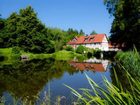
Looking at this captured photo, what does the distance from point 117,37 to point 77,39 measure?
64609 mm

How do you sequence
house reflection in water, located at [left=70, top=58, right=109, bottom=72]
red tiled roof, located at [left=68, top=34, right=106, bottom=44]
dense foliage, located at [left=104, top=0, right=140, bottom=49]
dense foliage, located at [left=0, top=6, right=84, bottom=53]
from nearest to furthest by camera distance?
house reflection in water, located at [left=70, top=58, right=109, bottom=72] → dense foliage, located at [left=104, top=0, right=140, bottom=49] → dense foliage, located at [left=0, top=6, right=84, bottom=53] → red tiled roof, located at [left=68, top=34, right=106, bottom=44]

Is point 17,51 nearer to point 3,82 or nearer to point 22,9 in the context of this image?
point 22,9

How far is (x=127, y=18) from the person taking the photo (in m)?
48.9

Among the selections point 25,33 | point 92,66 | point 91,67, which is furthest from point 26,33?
point 91,67

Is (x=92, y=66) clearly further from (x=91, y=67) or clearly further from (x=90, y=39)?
(x=90, y=39)

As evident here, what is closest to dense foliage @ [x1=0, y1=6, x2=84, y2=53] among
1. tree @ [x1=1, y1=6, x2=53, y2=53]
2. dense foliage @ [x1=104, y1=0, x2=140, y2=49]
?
tree @ [x1=1, y1=6, x2=53, y2=53]

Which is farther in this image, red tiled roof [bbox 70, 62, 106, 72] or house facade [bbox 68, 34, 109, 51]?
house facade [bbox 68, 34, 109, 51]

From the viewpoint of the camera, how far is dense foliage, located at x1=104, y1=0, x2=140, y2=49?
46.4 meters

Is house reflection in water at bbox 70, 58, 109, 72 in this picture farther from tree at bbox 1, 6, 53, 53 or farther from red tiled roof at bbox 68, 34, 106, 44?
red tiled roof at bbox 68, 34, 106, 44

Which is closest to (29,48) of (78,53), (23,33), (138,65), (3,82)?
(23,33)

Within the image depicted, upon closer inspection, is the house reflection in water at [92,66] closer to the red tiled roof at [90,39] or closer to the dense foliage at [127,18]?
the dense foliage at [127,18]

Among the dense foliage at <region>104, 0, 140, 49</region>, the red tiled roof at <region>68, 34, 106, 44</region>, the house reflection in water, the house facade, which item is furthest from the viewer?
the red tiled roof at <region>68, 34, 106, 44</region>

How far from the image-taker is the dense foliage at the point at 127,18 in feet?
152

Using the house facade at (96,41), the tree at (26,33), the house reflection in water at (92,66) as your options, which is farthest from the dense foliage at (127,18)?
the house facade at (96,41)
